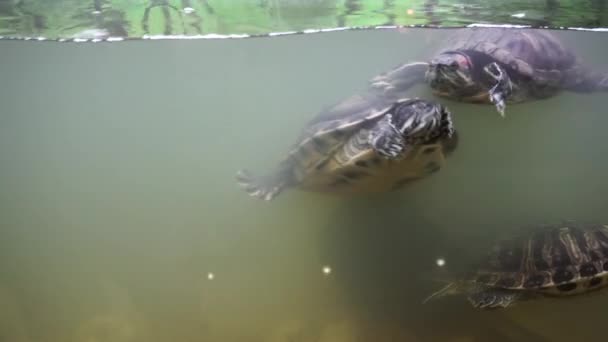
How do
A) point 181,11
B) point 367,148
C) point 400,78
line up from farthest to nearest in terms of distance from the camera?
point 400,78 → point 367,148 → point 181,11

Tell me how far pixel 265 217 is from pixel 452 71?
3.36 ft

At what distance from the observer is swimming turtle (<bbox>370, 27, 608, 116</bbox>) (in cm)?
174

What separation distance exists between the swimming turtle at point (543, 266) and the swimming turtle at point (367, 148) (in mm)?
434

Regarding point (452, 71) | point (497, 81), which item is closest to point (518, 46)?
point (497, 81)

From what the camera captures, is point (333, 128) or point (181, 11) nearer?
point (181, 11)

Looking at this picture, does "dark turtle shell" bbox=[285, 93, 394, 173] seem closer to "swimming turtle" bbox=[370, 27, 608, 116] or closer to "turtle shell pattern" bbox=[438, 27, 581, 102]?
"swimming turtle" bbox=[370, 27, 608, 116]

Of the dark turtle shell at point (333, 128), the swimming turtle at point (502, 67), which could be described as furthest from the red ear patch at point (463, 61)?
the dark turtle shell at point (333, 128)

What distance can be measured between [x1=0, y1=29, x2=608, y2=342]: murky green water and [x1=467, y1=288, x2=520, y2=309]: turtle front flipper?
179mm

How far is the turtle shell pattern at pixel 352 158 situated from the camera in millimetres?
1693

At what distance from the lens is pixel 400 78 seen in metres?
2.06

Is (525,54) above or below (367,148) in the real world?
above

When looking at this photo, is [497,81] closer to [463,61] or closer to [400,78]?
[463,61]

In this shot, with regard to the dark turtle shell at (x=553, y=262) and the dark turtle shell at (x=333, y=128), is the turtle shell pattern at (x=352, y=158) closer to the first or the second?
the dark turtle shell at (x=333, y=128)

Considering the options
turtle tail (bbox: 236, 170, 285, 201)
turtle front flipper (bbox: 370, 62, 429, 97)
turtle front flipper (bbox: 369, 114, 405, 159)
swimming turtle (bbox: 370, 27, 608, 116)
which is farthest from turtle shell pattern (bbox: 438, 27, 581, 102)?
turtle tail (bbox: 236, 170, 285, 201)
